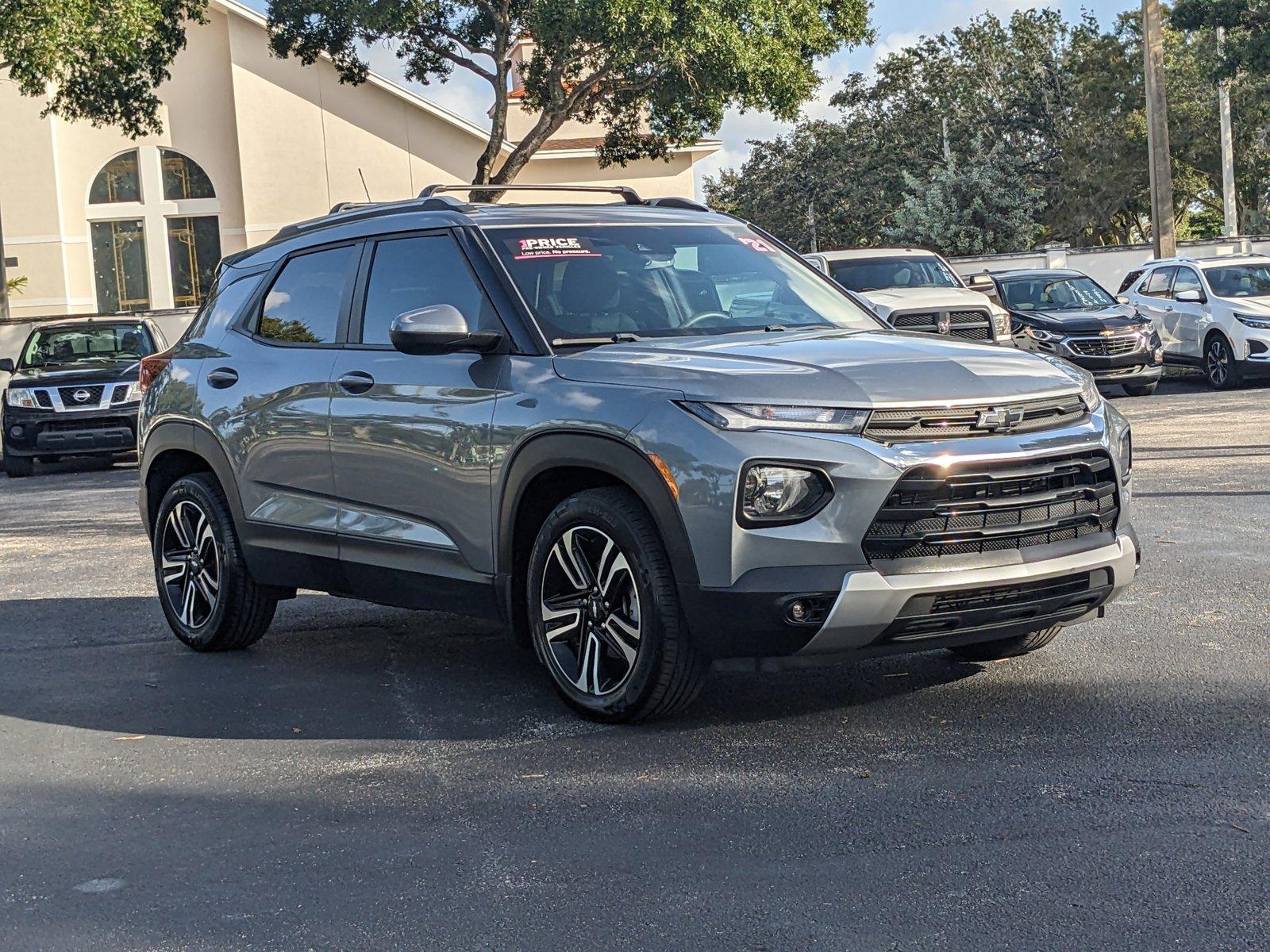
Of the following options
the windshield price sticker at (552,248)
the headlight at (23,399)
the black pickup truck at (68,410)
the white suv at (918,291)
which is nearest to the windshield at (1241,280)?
the white suv at (918,291)

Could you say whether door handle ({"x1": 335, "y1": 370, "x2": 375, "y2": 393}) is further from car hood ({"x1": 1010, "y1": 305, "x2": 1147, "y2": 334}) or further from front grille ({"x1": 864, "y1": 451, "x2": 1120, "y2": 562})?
car hood ({"x1": 1010, "y1": 305, "x2": 1147, "y2": 334})

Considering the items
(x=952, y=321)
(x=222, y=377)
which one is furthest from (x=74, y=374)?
(x=222, y=377)

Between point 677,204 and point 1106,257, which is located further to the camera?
point 1106,257

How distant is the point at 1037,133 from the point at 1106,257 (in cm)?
2224

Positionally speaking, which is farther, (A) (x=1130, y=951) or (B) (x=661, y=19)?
(B) (x=661, y=19)

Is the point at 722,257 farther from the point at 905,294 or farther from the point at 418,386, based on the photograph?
the point at 905,294

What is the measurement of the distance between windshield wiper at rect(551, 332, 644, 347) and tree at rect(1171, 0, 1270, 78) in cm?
2873

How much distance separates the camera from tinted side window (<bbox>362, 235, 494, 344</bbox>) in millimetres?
6289

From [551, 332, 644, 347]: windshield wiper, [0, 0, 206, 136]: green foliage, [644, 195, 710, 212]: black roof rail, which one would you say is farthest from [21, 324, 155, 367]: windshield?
[551, 332, 644, 347]: windshield wiper

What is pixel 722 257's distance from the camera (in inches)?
266

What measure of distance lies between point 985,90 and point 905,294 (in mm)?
40674

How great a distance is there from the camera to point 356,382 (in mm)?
6523

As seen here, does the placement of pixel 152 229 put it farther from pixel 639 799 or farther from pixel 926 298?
pixel 639 799

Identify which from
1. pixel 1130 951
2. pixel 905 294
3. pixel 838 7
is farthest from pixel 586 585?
pixel 838 7
